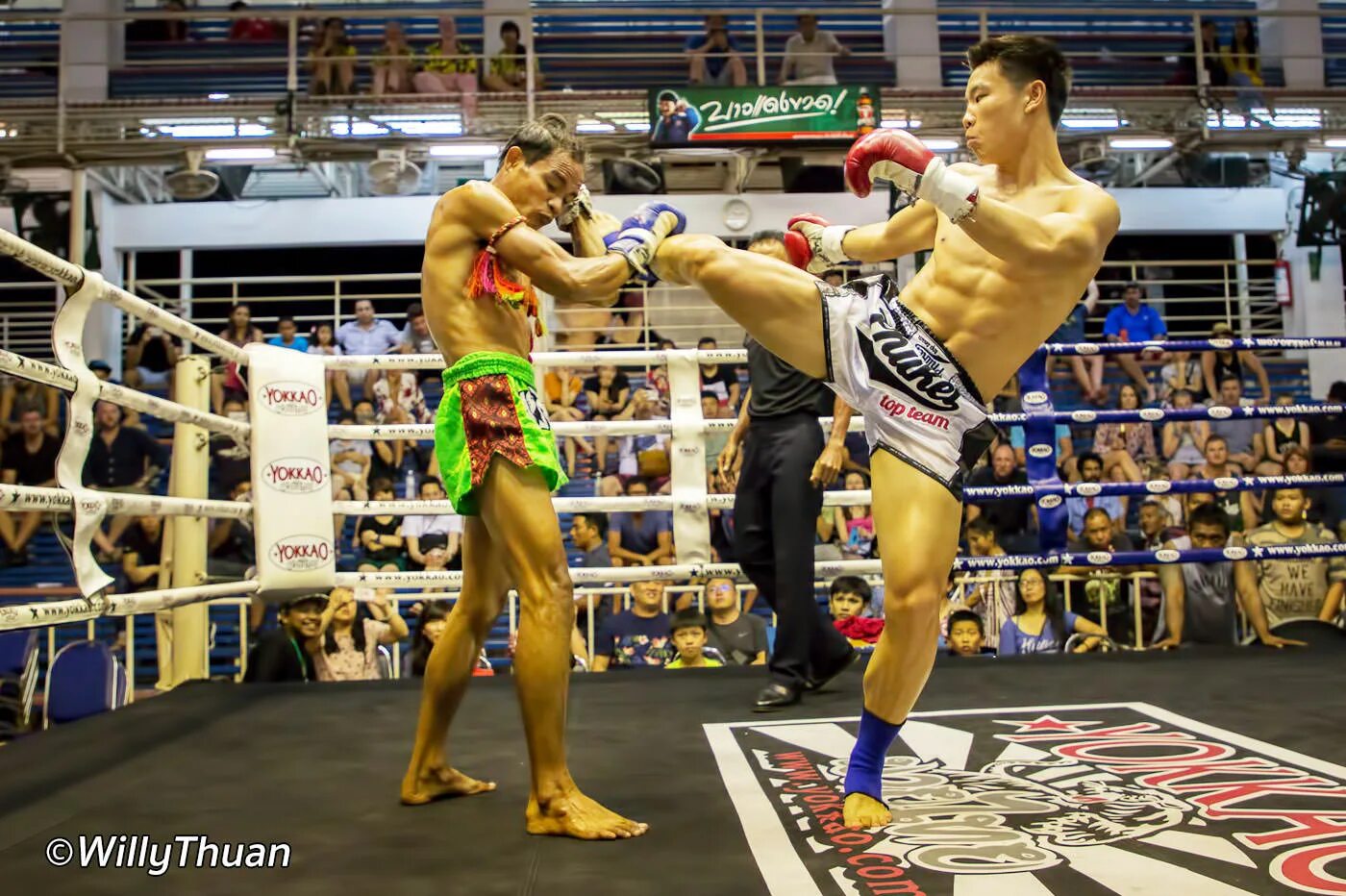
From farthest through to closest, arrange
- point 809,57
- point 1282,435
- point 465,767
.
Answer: point 809,57 < point 1282,435 < point 465,767

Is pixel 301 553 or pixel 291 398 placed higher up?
pixel 291 398

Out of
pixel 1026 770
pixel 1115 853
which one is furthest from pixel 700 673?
pixel 1115 853

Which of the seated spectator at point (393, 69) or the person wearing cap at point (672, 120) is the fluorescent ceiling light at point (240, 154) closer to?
the seated spectator at point (393, 69)

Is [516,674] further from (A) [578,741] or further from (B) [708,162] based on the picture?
(B) [708,162]

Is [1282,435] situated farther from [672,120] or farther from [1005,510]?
[672,120]

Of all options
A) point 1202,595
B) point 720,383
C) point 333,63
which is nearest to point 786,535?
point 1202,595

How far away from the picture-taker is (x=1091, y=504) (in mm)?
6027

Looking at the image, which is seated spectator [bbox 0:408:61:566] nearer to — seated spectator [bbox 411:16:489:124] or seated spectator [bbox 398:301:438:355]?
seated spectator [bbox 398:301:438:355]

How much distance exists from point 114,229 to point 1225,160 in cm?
1060

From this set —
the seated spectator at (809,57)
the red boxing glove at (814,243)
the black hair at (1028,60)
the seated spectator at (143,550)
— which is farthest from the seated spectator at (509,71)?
the black hair at (1028,60)

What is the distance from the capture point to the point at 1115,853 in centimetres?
167

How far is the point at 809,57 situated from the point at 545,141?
25.2 feet

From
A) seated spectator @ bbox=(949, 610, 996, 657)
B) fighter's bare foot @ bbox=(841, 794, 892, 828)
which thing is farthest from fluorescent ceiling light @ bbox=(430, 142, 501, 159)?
fighter's bare foot @ bbox=(841, 794, 892, 828)

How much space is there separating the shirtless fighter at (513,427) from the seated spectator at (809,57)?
7.37m
